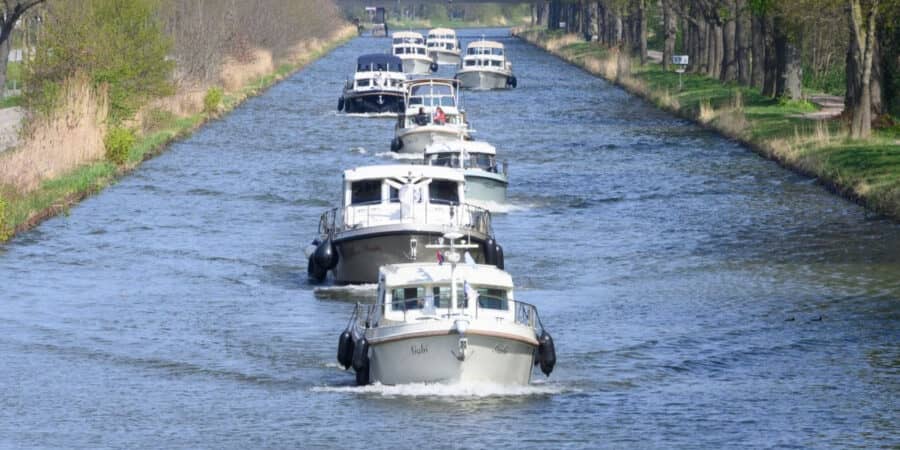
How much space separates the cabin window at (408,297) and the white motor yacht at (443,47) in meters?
116

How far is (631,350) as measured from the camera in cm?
3225

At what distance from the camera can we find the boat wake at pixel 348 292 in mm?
37344

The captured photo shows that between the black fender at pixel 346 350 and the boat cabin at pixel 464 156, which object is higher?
the boat cabin at pixel 464 156

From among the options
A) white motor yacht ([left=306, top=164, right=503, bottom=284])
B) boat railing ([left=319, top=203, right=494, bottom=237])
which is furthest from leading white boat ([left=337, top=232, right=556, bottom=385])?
boat railing ([left=319, top=203, right=494, bottom=237])

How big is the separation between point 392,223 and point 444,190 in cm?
312

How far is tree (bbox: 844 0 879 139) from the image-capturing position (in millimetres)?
56906

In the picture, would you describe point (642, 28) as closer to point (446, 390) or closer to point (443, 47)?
point (443, 47)

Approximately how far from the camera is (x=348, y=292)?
37.9 meters

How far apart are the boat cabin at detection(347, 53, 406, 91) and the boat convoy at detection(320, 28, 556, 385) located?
2403 cm

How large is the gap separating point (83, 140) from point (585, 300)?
25137 millimetres

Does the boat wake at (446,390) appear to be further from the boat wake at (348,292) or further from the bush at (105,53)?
the bush at (105,53)

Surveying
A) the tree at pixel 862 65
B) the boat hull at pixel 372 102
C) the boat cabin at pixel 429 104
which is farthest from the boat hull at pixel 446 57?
the tree at pixel 862 65

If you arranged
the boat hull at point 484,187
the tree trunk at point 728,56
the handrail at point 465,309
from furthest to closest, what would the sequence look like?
the tree trunk at point 728,56, the boat hull at point 484,187, the handrail at point 465,309

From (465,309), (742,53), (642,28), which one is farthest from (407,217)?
(642,28)
